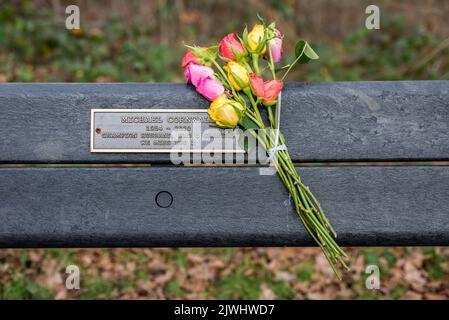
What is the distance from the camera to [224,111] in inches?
82.1

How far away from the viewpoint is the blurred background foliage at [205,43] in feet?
11.5

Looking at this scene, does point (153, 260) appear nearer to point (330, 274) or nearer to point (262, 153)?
point (330, 274)

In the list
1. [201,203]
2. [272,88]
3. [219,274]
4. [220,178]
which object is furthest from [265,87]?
[219,274]

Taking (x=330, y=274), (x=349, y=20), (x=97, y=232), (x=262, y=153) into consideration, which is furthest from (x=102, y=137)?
(x=349, y=20)

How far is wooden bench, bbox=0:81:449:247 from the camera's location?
2.22 metres

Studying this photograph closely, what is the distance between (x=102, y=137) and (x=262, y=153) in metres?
0.59

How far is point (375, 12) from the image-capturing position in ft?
19.7

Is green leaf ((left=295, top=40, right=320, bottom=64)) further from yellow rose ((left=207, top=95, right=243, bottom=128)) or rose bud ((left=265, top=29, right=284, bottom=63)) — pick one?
yellow rose ((left=207, top=95, right=243, bottom=128))

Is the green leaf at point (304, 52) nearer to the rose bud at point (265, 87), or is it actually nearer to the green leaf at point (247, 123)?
the rose bud at point (265, 87)

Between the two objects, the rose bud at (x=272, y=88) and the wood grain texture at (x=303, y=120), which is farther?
the wood grain texture at (x=303, y=120)

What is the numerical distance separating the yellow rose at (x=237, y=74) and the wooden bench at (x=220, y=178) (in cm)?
17

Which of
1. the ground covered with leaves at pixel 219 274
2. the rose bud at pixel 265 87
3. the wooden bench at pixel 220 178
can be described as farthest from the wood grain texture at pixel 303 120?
the ground covered with leaves at pixel 219 274
